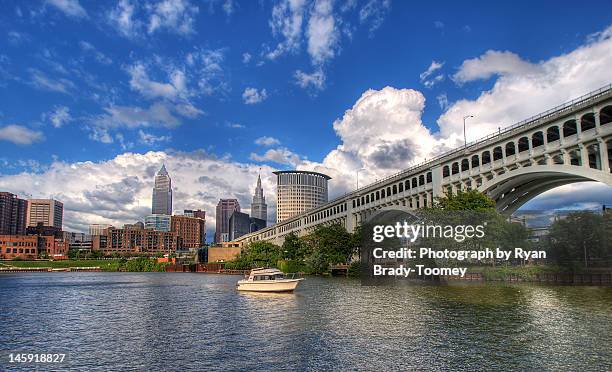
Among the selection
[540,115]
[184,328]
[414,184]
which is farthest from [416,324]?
[414,184]

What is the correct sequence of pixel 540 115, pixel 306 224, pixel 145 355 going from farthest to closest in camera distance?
pixel 306 224
pixel 540 115
pixel 145 355

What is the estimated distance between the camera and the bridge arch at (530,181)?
65062 mm

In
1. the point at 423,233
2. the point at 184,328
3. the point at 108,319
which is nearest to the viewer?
the point at 184,328

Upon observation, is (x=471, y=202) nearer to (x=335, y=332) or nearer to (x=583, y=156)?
(x=583, y=156)

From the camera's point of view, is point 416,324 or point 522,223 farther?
point 522,223

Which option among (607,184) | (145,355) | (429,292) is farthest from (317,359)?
(607,184)

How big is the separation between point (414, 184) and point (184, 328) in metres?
81.0

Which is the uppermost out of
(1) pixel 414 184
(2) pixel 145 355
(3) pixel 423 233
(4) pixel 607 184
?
(1) pixel 414 184

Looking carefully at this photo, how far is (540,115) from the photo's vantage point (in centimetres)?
7344

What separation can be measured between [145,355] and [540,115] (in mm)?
69561

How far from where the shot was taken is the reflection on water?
27.1 meters

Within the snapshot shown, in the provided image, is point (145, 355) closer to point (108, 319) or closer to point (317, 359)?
point (317, 359)

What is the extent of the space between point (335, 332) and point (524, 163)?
5726cm

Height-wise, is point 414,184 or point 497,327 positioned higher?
point 414,184
